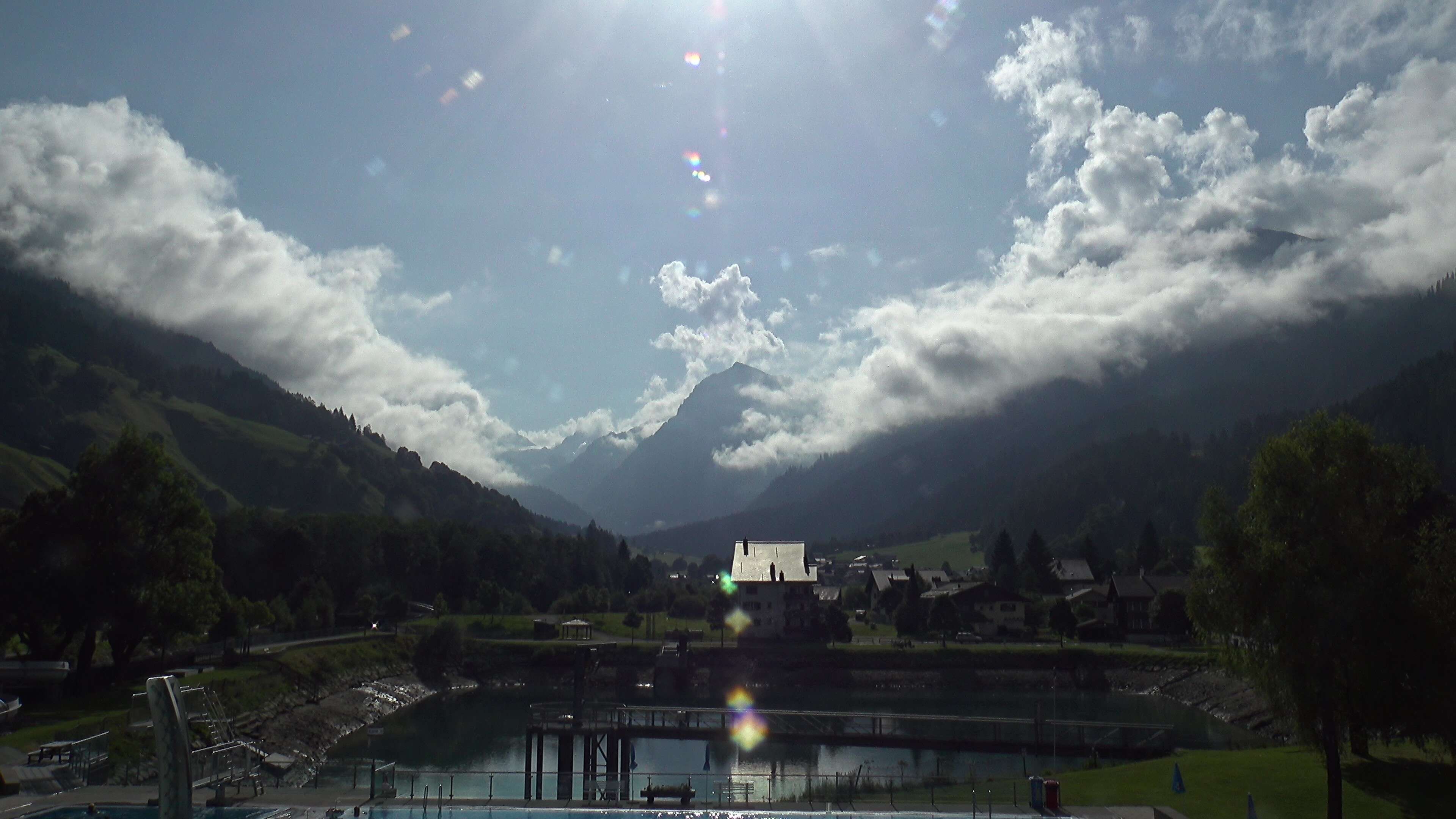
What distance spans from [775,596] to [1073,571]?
68064mm

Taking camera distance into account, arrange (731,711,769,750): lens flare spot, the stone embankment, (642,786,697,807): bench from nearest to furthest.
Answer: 1. (642,786,697,807): bench
2. (731,711,769,750): lens flare spot
3. the stone embankment

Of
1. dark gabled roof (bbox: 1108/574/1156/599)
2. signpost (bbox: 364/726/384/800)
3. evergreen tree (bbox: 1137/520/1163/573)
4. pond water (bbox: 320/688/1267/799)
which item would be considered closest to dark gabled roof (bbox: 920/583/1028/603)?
dark gabled roof (bbox: 1108/574/1156/599)

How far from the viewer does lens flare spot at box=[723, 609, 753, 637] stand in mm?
92625

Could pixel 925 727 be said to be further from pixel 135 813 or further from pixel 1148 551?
pixel 1148 551

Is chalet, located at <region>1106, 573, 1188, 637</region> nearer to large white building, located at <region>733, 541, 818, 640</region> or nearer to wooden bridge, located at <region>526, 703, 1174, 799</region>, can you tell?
large white building, located at <region>733, 541, 818, 640</region>

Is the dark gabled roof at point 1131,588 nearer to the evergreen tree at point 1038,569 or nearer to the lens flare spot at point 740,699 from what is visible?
the evergreen tree at point 1038,569

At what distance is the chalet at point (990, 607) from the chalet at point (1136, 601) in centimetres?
989

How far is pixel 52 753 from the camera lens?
29531 millimetres

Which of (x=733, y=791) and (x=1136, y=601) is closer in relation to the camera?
(x=733, y=791)

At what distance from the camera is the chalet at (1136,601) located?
98625 millimetres

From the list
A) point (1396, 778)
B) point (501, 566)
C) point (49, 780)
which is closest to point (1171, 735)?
point (1396, 778)

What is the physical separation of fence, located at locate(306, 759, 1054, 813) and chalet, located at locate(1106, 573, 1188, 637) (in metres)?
66.7

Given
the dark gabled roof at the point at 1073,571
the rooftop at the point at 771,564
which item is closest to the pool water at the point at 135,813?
the rooftop at the point at 771,564

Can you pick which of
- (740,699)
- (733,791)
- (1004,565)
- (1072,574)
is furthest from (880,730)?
(1004,565)
